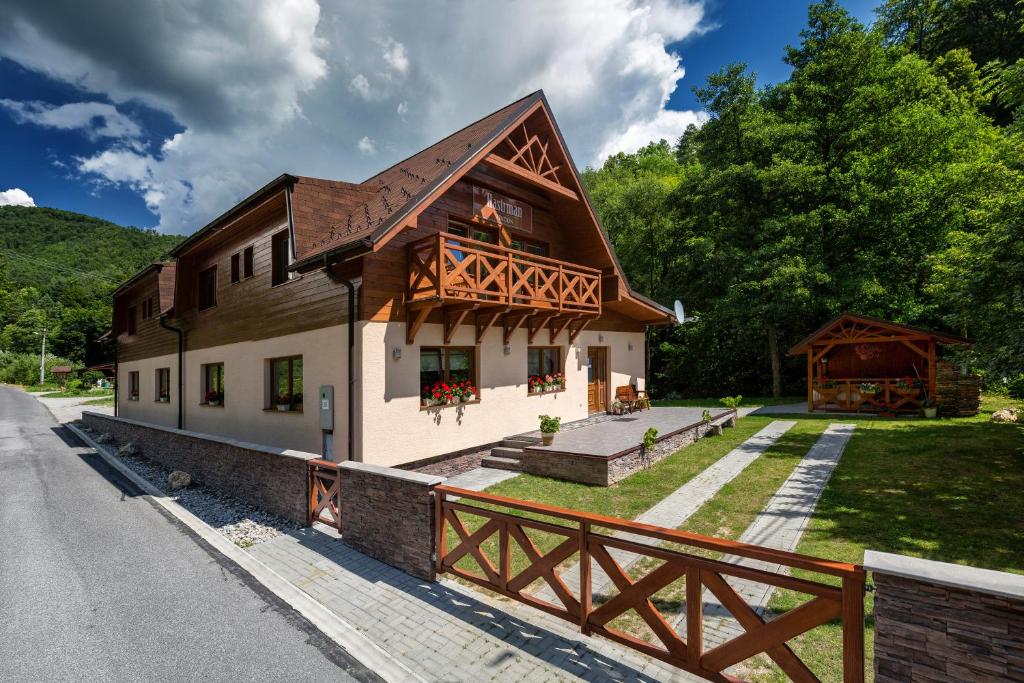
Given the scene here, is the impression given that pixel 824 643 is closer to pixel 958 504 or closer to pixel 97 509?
pixel 958 504

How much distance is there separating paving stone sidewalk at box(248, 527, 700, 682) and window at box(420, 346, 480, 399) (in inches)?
181

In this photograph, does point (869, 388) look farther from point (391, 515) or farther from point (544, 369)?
point (391, 515)

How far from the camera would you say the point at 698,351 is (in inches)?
1050

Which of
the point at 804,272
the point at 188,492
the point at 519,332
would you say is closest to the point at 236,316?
the point at 188,492

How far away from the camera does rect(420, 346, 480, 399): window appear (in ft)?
32.8

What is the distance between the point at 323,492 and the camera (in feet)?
23.0

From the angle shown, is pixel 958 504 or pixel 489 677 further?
pixel 958 504

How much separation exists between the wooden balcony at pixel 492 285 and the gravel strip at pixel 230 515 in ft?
14.0

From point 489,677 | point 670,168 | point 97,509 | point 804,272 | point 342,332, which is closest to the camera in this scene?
point 489,677

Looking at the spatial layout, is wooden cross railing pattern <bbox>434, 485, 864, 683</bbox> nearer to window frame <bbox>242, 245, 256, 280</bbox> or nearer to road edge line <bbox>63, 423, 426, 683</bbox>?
road edge line <bbox>63, 423, 426, 683</bbox>

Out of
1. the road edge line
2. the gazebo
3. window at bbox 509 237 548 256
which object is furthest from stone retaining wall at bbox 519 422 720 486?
the gazebo

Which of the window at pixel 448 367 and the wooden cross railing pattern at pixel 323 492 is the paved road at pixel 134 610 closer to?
the wooden cross railing pattern at pixel 323 492

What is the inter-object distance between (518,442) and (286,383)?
19.4 ft

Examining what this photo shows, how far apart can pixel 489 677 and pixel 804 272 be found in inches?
857
